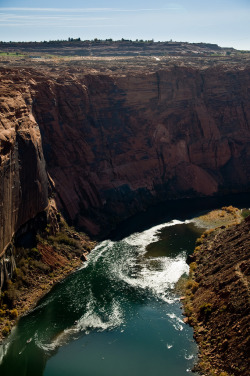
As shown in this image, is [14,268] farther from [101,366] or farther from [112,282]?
[101,366]

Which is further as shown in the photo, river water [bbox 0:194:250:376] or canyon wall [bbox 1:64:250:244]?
canyon wall [bbox 1:64:250:244]

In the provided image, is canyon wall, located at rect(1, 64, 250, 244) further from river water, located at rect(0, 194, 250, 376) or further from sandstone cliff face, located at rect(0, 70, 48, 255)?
river water, located at rect(0, 194, 250, 376)

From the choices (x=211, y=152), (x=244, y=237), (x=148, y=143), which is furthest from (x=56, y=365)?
(x=211, y=152)

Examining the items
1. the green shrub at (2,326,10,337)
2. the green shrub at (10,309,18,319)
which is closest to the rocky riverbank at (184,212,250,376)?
the green shrub at (10,309,18,319)

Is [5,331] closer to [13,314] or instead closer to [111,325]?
[13,314]

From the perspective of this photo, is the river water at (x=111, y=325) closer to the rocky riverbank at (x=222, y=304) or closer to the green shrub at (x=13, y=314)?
the green shrub at (x=13, y=314)
